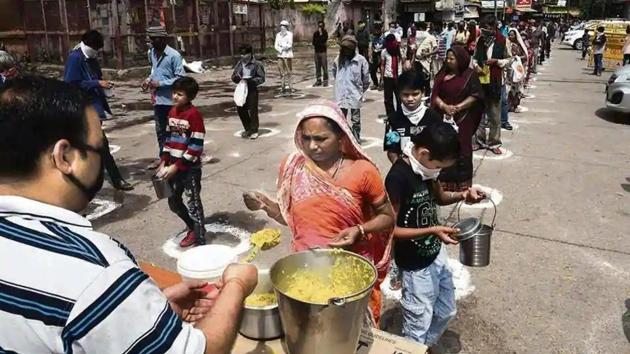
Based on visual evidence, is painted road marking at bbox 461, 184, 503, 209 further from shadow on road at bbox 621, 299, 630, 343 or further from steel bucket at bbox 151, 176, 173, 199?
steel bucket at bbox 151, 176, 173, 199

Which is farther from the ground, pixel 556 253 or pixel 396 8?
pixel 396 8

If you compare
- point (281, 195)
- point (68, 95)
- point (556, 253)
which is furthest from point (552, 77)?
point (68, 95)

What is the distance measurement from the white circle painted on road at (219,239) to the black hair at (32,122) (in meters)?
3.65

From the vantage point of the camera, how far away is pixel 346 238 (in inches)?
91.0

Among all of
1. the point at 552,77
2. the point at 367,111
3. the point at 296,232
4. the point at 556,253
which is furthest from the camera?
the point at 552,77

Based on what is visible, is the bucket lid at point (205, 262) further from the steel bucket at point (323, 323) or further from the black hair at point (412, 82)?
the black hair at point (412, 82)

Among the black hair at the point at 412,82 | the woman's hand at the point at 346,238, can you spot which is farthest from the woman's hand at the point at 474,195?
the black hair at the point at 412,82

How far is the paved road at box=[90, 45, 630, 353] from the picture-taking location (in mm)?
3703

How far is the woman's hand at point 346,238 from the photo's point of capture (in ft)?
7.52

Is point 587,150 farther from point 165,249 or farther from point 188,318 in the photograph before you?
point 188,318

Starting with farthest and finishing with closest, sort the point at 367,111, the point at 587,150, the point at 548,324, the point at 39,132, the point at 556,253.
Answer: the point at 367,111 → the point at 587,150 → the point at 556,253 → the point at 548,324 → the point at 39,132

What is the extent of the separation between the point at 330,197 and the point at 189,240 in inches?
117

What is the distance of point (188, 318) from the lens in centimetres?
175

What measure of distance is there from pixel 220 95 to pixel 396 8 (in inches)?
1112
